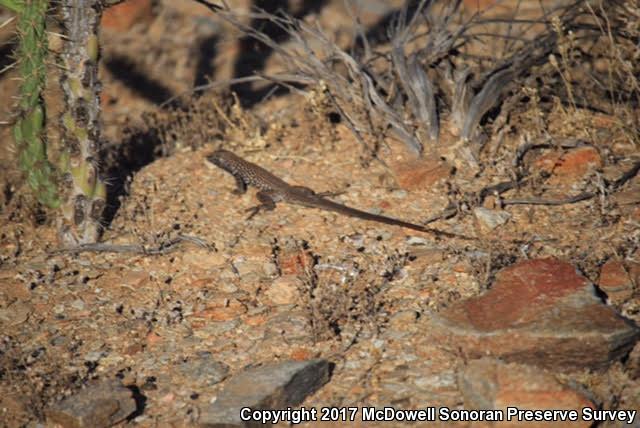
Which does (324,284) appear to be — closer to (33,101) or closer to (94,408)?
(94,408)

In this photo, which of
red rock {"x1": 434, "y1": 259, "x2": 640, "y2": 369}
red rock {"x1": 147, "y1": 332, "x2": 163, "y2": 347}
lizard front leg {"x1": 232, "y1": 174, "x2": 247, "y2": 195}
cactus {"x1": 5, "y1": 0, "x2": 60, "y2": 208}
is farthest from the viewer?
lizard front leg {"x1": 232, "y1": 174, "x2": 247, "y2": 195}

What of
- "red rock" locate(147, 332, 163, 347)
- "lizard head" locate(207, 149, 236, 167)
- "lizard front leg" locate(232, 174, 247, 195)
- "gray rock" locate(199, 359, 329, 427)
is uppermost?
"lizard head" locate(207, 149, 236, 167)

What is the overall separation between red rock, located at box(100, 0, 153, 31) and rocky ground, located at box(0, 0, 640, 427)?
119 cm

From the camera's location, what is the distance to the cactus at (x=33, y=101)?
461 cm

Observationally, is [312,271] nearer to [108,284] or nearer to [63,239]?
[108,284]

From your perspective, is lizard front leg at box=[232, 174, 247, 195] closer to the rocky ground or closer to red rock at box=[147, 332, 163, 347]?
the rocky ground

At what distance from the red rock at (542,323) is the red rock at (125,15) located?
16.8ft

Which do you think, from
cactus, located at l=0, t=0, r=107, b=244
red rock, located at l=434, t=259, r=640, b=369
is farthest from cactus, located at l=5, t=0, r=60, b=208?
red rock, located at l=434, t=259, r=640, b=369

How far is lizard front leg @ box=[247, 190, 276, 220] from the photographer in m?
5.80

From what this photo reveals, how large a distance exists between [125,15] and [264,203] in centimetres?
317

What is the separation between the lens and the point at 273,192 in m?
5.94

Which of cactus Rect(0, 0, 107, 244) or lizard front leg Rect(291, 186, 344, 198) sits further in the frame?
A: lizard front leg Rect(291, 186, 344, 198)

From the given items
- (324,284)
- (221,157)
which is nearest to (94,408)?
(324,284)

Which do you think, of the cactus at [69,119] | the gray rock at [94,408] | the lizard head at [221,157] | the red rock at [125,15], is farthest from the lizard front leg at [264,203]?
the red rock at [125,15]
